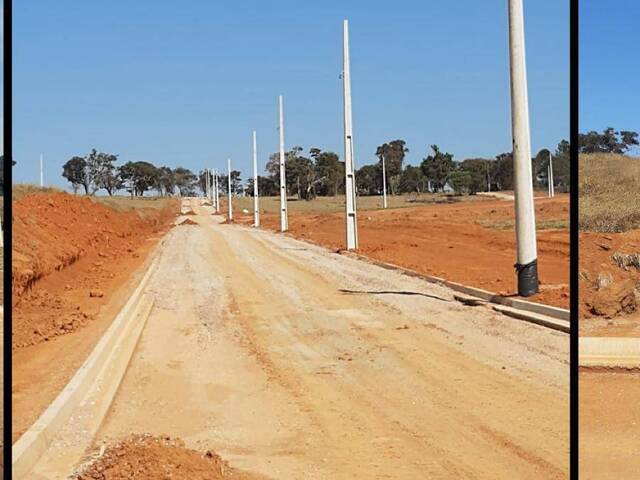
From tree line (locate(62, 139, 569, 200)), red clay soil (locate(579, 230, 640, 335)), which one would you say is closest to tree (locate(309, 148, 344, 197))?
tree line (locate(62, 139, 569, 200))

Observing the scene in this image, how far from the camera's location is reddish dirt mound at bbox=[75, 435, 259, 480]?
3.20 metres

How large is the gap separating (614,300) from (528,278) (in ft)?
5.57

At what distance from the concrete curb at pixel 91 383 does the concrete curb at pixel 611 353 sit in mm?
4545

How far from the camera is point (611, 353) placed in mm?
8359

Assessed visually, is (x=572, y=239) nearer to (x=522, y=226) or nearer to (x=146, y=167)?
(x=146, y=167)

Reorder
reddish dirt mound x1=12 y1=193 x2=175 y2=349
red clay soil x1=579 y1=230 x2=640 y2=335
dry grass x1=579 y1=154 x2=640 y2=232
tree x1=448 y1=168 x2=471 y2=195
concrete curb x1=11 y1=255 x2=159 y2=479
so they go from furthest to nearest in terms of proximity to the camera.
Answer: tree x1=448 y1=168 x2=471 y2=195 → dry grass x1=579 y1=154 x2=640 y2=232 → red clay soil x1=579 y1=230 x2=640 y2=335 → reddish dirt mound x1=12 y1=193 x2=175 y2=349 → concrete curb x1=11 y1=255 x2=159 y2=479

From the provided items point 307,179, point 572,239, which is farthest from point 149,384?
point 307,179

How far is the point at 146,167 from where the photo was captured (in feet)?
21.4

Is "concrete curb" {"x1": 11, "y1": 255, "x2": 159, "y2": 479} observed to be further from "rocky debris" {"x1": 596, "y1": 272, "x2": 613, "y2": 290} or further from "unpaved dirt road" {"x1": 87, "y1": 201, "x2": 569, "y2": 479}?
"rocky debris" {"x1": 596, "y1": 272, "x2": 613, "y2": 290}

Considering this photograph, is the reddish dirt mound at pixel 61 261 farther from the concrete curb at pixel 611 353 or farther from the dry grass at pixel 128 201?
the concrete curb at pixel 611 353

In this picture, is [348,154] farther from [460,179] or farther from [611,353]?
[460,179]

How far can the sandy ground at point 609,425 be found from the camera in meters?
4.70

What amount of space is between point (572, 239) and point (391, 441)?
1882 millimetres

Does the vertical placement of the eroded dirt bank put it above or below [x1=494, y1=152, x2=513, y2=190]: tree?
below
